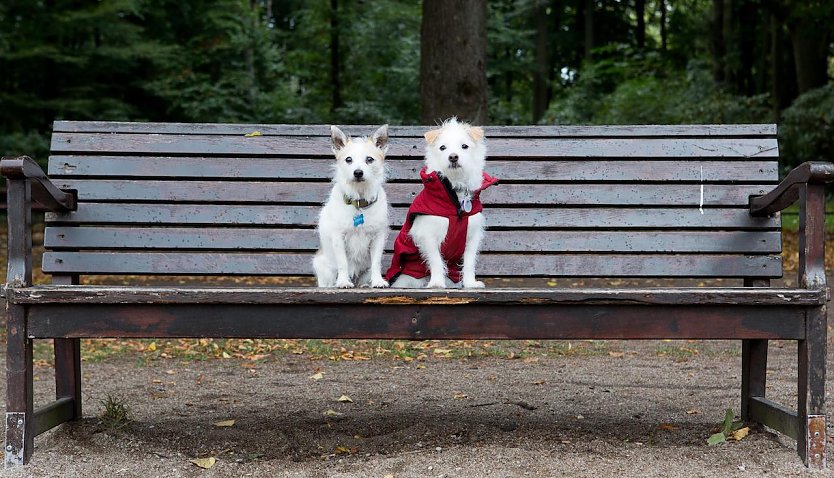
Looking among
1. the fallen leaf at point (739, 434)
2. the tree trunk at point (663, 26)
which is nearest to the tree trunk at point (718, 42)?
the tree trunk at point (663, 26)

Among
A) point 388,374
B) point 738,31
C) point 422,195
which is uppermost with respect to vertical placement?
point 738,31

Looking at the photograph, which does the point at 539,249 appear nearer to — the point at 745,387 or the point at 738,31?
the point at 745,387

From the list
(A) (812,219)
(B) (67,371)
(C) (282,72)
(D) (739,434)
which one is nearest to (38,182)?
(B) (67,371)

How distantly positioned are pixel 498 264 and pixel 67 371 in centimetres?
232

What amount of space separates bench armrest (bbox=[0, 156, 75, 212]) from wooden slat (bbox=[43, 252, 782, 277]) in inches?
11.2

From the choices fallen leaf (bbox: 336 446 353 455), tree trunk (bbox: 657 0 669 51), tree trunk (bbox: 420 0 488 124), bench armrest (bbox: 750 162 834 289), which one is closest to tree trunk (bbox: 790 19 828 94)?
tree trunk (bbox: 657 0 669 51)

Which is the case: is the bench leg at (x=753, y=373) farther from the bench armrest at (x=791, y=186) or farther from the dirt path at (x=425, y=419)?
the bench armrest at (x=791, y=186)

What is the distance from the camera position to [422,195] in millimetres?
4137

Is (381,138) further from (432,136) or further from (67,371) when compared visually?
(67,371)

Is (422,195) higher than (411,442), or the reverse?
(422,195)

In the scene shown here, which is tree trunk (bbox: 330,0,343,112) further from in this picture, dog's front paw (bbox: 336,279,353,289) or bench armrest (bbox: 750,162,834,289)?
bench armrest (bbox: 750,162,834,289)

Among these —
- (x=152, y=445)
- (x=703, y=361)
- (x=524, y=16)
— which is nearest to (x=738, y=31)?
(x=524, y=16)

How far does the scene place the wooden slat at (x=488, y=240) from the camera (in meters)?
4.47

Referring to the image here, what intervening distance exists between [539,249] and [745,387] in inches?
50.2
